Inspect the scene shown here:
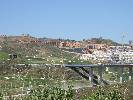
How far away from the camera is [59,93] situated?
49.5 meters

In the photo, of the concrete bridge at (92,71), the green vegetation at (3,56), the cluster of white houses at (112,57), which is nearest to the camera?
Answer: the concrete bridge at (92,71)

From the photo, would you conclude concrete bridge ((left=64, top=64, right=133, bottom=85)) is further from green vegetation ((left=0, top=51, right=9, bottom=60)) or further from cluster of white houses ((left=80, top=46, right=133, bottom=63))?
green vegetation ((left=0, top=51, right=9, bottom=60))

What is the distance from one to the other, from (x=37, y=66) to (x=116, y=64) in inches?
819

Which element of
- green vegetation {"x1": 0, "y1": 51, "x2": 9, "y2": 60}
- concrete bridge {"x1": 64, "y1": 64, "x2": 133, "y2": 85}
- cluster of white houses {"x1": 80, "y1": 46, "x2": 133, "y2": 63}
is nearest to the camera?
concrete bridge {"x1": 64, "y1": 64, "x2": 133, "y2": 85}

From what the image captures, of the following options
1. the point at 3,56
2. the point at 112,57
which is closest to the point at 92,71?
the point at 112,57

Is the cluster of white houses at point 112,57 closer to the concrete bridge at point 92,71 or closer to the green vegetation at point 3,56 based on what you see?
the concrete bridge at point 92,71

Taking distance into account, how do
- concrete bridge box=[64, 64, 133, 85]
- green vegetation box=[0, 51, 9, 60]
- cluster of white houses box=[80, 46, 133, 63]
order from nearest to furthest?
concrete bridge box=[64, 64, 133, 85], cluster of white houses box=[80, 46, 133, 63], green vegetation box=[0, 51, 9, 60]

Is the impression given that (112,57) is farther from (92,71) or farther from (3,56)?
(3,56)

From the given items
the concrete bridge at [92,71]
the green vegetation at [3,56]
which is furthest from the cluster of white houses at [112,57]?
the green vegetation at [3,56]

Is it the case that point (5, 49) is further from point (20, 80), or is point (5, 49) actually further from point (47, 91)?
point (47, 91)

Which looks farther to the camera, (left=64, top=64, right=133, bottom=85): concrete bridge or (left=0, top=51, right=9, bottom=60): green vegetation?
(left=0, top=51, right=9, bottom=60): green vegetation

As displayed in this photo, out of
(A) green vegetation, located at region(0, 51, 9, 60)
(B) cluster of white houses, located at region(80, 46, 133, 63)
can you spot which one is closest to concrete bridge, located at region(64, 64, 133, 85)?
(B) cluster of white houses, located at region(80, 46, 133, 63)

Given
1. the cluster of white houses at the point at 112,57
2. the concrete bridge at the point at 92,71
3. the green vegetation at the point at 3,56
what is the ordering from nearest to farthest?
the concrete bridge at the point at 92,71
the cluster of white houses at the point at 112,57
the green vegetation at the point at 3,56

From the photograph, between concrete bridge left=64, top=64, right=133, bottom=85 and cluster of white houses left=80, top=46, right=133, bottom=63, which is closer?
concrete bridge left=64, top=64, right=133, bottom=85
